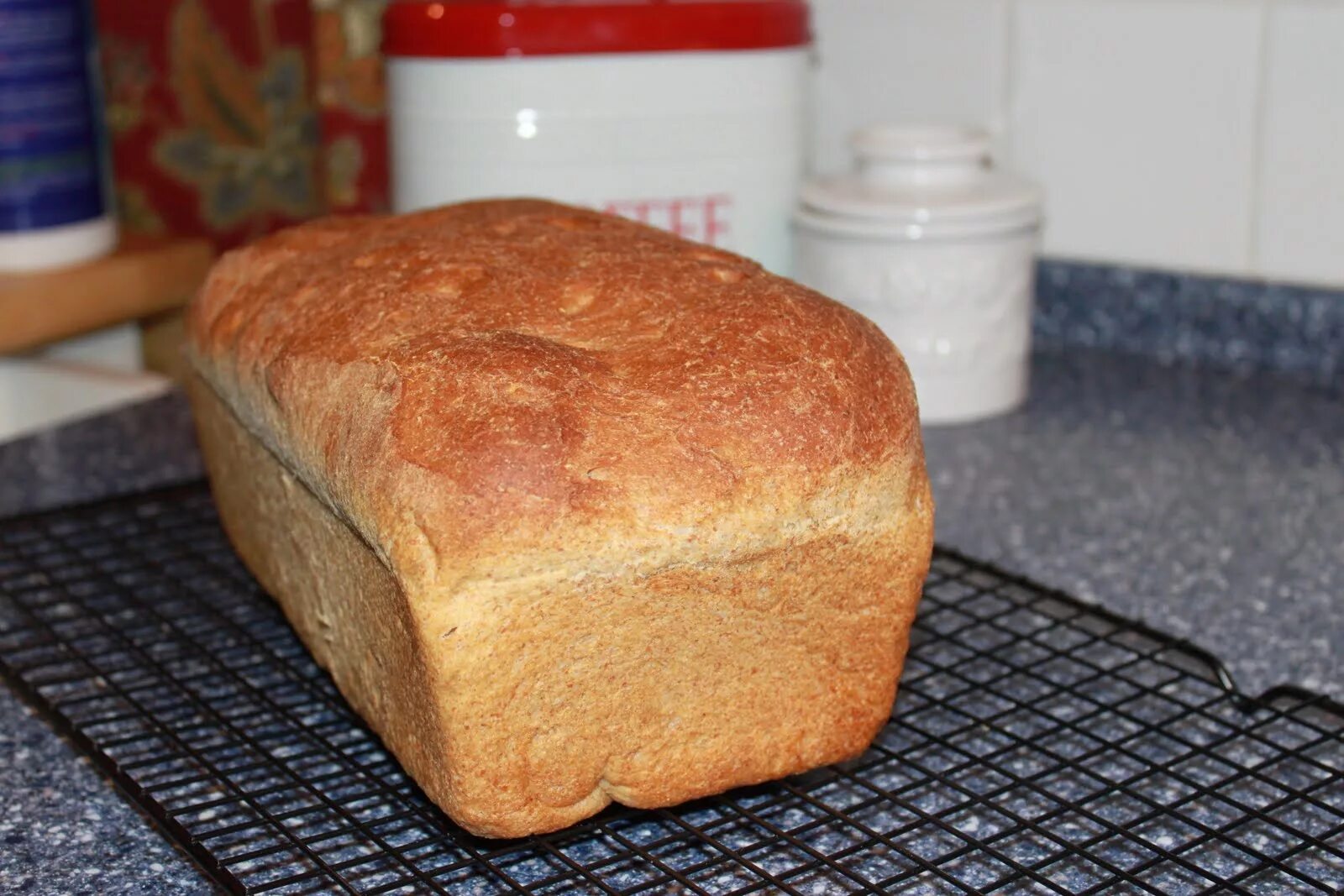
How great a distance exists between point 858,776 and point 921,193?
29.0 inches

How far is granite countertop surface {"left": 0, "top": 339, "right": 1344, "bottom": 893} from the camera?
2.50 feet

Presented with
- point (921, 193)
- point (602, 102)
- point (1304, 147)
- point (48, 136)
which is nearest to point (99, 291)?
point (48, 136)

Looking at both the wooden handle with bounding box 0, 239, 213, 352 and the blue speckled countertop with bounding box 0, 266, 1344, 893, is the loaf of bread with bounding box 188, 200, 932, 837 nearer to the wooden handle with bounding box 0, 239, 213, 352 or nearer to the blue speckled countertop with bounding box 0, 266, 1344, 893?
the blue speckled countertop with bounding box 0, 266, 1344, 893

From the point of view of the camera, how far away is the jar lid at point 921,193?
1335 mm

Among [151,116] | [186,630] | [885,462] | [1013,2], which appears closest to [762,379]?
[885,462]

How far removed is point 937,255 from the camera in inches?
52.9

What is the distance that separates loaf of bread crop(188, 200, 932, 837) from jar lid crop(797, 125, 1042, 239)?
526mm

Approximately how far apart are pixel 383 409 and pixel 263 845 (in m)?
0.23

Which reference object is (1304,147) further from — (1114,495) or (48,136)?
(48,136)

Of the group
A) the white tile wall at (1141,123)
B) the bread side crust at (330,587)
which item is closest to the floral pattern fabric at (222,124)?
the white tile wall at (1141,123)

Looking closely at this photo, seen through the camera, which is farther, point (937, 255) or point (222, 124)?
point (222, 124)

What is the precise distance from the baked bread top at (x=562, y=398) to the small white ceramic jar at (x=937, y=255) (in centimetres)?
49

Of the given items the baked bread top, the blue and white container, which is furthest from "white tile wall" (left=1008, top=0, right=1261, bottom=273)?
the blue and white container

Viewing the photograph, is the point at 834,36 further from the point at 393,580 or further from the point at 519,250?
the point at 393,580
